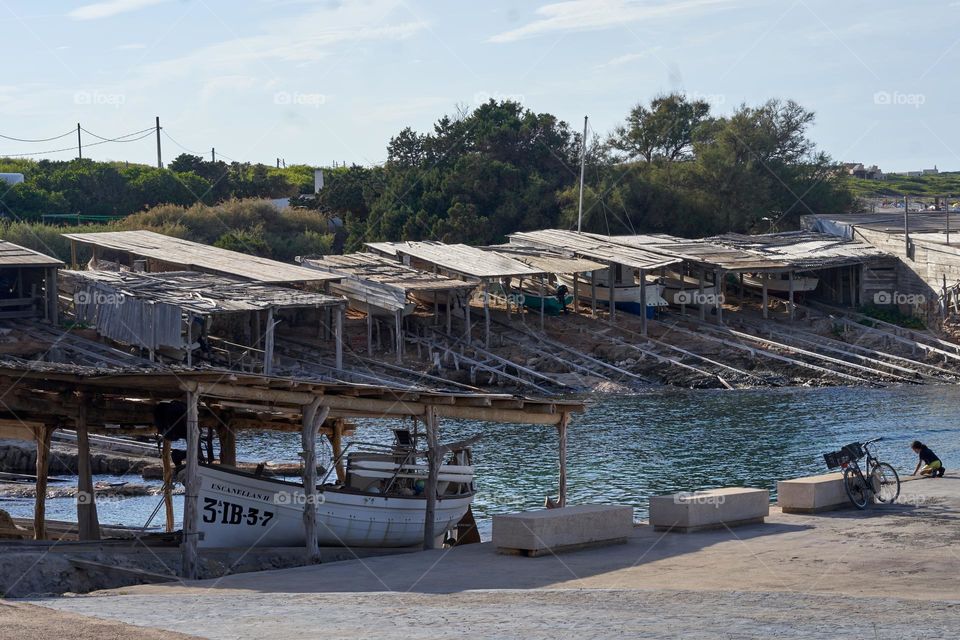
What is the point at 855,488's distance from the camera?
23250mm

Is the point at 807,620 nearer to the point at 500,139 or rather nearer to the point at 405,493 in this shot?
the point at 405,493

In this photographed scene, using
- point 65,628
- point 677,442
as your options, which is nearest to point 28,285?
point 677,442

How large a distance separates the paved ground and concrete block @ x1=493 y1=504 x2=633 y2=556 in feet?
0.82

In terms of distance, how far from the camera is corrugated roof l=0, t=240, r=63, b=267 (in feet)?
153

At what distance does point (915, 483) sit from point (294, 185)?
73138mm

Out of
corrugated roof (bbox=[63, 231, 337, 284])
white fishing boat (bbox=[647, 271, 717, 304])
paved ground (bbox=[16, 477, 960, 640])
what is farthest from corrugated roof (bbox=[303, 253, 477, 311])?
paved ground (bbox=[16, 477, 960, 640])

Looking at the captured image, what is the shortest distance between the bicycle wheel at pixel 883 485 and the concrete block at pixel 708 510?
263 centimetres

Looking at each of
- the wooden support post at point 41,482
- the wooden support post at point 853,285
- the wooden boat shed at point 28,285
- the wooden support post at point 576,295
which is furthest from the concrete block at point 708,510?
the wooden support post at point 853,285

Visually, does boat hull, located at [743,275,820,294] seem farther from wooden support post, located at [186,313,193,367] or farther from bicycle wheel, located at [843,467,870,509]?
bicycle wheel, located at [843,467,870,509]

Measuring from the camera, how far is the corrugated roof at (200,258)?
49406 millimetres

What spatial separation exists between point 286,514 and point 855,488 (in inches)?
405

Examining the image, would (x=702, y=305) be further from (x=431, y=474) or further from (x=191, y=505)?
(x=191, y=505)

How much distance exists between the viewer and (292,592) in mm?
16156

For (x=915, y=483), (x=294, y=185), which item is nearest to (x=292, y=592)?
(x=915, y=483)
